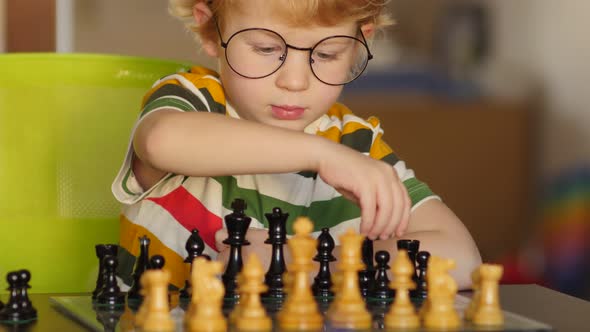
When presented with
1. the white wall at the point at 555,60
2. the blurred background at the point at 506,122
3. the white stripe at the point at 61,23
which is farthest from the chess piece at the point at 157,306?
the white wall at the point at 555,60

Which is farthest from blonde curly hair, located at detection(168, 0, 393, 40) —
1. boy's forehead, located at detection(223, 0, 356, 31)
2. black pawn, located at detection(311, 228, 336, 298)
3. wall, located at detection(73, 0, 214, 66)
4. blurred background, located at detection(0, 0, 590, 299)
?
blurred background, located at detection(0, 0, 590, 299)

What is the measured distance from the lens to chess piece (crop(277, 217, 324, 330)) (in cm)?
81

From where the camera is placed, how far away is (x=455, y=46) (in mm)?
4984

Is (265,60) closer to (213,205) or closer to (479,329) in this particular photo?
(213,205)

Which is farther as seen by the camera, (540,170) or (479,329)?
(540,170)

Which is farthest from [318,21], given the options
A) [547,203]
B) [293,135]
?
[547,203]

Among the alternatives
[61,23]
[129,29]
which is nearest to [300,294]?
[61,23]

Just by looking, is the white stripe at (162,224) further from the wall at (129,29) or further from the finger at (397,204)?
the wall at (129,29)

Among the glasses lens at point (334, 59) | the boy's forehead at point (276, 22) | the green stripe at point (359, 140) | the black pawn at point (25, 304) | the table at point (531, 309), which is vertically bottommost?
the table at point (531, 309)

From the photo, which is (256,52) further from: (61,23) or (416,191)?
(61,23)

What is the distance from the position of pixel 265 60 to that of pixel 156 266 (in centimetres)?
38

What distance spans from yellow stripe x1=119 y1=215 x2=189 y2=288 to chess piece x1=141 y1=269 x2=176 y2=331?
1.44 feet

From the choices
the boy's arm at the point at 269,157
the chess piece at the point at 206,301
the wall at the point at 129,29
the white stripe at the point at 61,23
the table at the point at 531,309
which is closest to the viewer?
A: the chess piece at the point at 206,301

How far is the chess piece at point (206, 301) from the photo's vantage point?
0.77m
